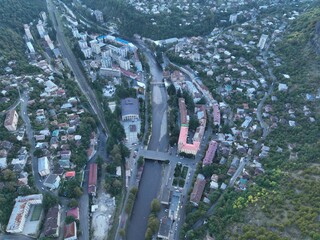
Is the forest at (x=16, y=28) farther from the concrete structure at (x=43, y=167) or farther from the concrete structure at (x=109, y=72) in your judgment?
the concrete structure at (x=43, y=167)

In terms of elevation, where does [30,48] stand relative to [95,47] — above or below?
below

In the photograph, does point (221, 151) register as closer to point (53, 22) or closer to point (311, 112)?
point (311, 112)

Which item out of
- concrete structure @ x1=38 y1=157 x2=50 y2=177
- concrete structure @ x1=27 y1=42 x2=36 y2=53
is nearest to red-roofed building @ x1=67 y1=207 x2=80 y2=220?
concrete structure @ x1=38 y1=157 x2=50 y2=177

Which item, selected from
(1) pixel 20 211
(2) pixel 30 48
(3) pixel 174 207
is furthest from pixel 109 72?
(3) pixel 174 207

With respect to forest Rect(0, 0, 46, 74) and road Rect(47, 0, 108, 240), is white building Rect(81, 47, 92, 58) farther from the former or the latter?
forest Rect(0, 0, 46, 74)

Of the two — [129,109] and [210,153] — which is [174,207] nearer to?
[210,153]

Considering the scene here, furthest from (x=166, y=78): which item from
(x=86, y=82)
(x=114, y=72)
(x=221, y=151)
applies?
(x=221, y=151)
